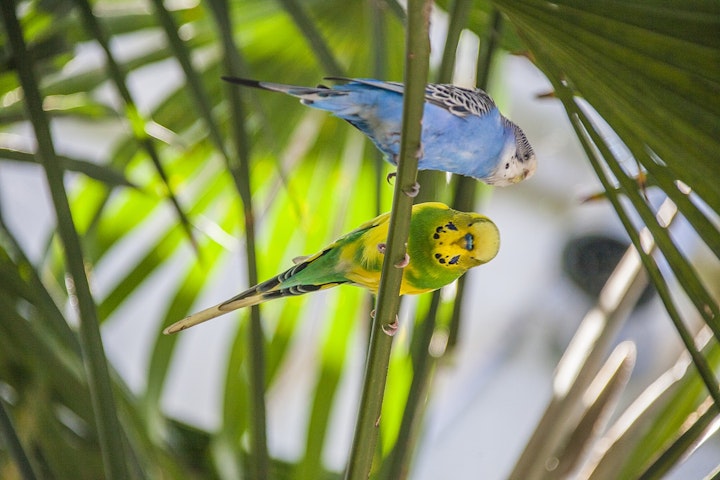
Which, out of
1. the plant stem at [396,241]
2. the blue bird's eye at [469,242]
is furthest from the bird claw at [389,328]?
the blue bird's eye at [469,242]

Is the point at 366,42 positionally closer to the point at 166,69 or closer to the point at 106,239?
the point at 106,239

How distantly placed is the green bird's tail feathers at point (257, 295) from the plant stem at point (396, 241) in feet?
0.36

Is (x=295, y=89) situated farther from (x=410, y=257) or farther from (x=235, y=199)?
(x=235, y=199)

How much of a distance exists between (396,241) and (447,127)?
0.50 ft

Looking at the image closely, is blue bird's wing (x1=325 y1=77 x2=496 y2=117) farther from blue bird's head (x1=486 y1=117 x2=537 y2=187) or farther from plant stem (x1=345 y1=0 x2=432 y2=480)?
plant stem (x1=345 y1=0 x2=432 y2=480)

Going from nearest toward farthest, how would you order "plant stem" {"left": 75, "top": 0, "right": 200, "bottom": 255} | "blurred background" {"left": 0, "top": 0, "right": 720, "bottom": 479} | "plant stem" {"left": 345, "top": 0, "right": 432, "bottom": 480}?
"plant stem" {"left": 345, "top": 0, "right": 432, "bottom": 480} < "plant stem" {"left": 75, "top": 0, "right": 200, "bottom": 255} < "blurred background" {"left": 0, "top": 0, "right": 720, "bottom": 479}

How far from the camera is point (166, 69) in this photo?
257cm

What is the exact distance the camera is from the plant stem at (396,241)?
0.34 metres

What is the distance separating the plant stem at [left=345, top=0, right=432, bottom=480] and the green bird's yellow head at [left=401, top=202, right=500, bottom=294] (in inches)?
4.6

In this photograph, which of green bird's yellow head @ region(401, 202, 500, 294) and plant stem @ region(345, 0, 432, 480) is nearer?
plant stem @ region(345, 0, 432, 480)

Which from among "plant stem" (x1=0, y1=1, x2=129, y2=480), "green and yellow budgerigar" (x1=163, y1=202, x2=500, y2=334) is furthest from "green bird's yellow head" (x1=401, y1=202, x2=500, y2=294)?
"plant stem" (x1=0, y1=1, x2=129, y2=480)

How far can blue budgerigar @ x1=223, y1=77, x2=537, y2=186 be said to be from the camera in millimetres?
492

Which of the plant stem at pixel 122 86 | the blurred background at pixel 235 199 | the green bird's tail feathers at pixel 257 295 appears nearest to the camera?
the green bird's tail feathers at pixel 257 295

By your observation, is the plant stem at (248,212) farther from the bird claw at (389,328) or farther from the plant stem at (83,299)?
the bird claw at (389,328)
